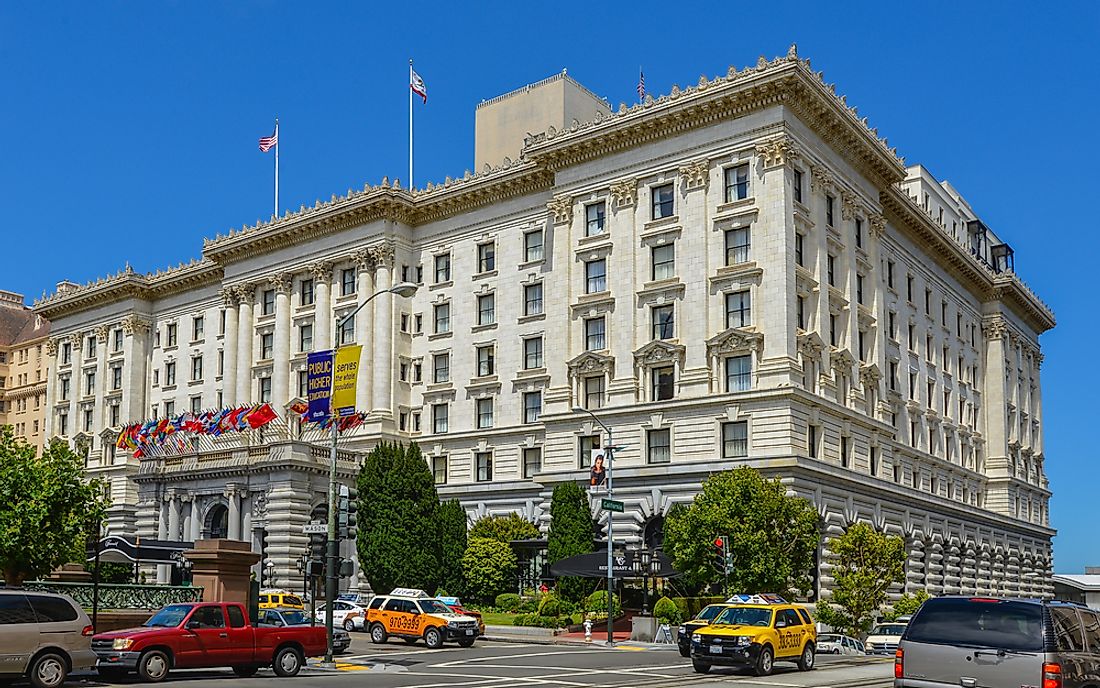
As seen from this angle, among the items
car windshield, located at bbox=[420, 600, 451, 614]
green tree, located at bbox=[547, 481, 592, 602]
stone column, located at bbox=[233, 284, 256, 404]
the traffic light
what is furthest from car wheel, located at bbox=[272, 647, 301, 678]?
stone column, located at bbox=[233, 284, 256, 404]

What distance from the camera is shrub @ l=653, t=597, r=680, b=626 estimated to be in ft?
170

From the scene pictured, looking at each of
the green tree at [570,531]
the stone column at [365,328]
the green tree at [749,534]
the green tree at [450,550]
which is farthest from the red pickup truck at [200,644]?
the stone column at [365,328]

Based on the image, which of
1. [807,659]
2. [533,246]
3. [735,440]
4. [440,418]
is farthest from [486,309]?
[807,659]

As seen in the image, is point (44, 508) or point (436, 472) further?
point (436, 472)

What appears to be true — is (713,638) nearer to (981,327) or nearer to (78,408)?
(981,327)

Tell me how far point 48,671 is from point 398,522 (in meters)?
37.5

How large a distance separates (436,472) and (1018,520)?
46.0 metres

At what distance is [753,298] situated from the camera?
59250 mm

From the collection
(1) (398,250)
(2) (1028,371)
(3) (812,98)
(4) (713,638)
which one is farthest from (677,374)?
(2) (1028,371)

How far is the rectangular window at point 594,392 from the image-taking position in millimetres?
64688

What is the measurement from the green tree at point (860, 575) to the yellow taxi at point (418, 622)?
60.2 feet

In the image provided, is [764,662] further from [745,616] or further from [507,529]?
[507,529]

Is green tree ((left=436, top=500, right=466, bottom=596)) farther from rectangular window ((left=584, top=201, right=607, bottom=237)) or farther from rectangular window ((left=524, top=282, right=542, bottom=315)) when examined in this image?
rectangular window ((left=584, top=201, right=607, bottom=237))

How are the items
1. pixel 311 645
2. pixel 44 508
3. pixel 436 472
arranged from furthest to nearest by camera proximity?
1. pixel 436 472
2. pixel 44 508
3. pixel 311 645
